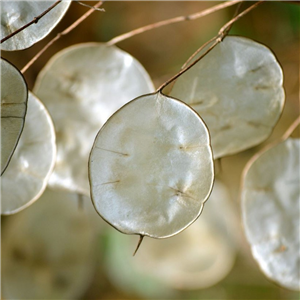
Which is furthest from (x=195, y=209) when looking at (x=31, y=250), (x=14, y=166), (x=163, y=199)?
(x=31, y=250)

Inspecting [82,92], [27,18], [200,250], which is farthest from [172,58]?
[27,18]

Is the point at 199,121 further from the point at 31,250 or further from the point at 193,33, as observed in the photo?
the point at 193,33

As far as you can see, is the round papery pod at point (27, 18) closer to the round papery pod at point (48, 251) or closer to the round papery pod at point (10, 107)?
the round papery pod at point (10, 107)

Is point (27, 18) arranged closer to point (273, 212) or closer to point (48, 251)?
point (273, 212)

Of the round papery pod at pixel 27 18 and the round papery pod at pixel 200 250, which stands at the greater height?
the round papery pod at pixel 27 18

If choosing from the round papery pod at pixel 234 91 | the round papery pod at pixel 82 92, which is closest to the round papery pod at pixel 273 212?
the round papery pod at pixel 234 91

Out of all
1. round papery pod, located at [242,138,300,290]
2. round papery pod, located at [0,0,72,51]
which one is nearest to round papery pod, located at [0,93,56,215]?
round papery pod, located at [0,0,72,51]
